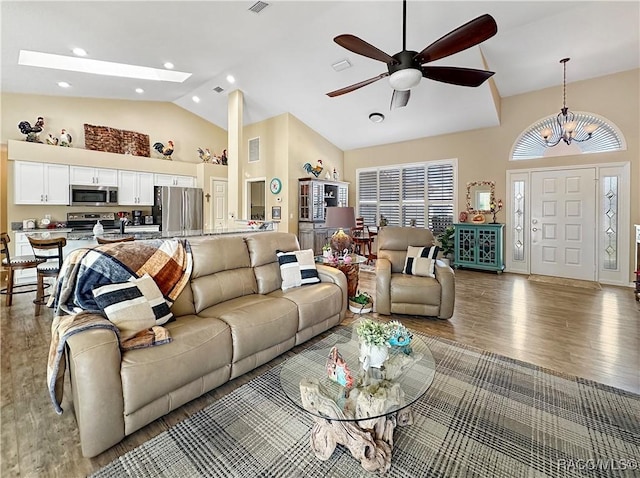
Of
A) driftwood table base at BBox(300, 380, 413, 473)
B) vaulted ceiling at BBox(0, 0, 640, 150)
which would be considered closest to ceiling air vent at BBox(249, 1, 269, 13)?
vaulted ceiling at BBox(0, 0, 640, 150)

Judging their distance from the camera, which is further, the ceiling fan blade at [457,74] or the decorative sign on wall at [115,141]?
the decorative sign on wall at [115,141]

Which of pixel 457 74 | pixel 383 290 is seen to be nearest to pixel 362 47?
pixel 457 74

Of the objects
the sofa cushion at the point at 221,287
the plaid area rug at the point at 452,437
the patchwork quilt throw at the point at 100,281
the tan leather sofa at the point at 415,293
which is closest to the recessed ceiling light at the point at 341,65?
the tan leather sofa at the point at 415,293

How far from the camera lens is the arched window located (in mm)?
5045

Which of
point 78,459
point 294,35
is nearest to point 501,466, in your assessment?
point 78,459

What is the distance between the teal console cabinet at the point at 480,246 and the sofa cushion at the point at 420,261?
9.39 ft

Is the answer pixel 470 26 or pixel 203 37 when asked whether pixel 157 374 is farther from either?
pixel 203 37

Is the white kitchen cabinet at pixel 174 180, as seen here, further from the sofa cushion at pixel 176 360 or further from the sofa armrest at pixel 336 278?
the sofa cushion at pixel 176 360

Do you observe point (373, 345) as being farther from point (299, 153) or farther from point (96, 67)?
point (96, 67)

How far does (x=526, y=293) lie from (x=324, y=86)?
489cm

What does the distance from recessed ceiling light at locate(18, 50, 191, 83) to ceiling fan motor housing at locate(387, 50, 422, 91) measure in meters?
4.42

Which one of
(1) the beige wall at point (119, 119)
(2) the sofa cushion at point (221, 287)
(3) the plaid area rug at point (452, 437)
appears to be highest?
(1) the beige wall at point (119, 119)

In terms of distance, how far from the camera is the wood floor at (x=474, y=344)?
1.61 meters

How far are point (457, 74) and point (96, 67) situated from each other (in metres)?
5.49
